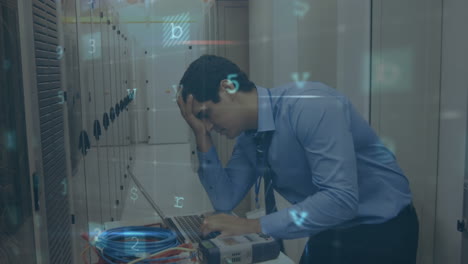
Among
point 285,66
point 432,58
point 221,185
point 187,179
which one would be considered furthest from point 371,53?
point 187,179

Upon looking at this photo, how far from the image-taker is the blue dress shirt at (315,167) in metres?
0.98

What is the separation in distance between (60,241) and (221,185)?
0.47 m

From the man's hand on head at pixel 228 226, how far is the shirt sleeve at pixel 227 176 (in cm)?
22

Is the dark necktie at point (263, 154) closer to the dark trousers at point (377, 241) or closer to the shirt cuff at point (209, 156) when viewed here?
the shirt cuff at point (209, 156)

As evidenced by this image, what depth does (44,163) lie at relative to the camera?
0.93 metres

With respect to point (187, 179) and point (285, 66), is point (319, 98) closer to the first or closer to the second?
point (285, 66)

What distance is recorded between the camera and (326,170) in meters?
0.99

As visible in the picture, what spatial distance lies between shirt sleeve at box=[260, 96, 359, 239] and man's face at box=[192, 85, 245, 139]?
0.24m

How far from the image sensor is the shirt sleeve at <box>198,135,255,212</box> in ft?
4.01

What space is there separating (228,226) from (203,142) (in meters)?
0.33

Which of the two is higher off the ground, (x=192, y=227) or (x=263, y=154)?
(x=263, y=154)
